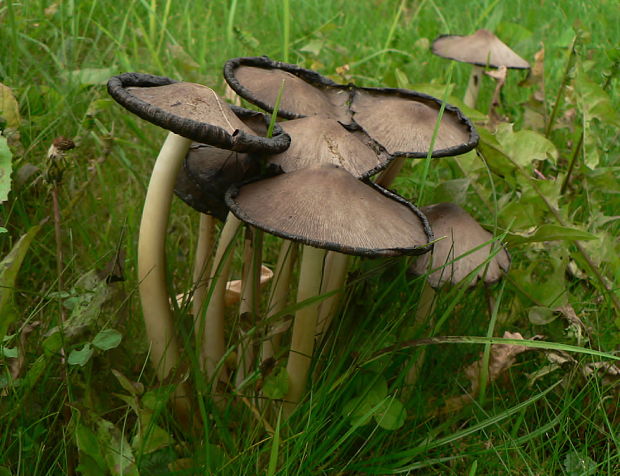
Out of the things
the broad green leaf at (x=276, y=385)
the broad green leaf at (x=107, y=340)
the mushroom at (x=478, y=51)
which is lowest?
the broad green leaf at (x=276, y=385)

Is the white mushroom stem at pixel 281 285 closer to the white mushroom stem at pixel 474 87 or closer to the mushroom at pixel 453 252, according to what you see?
the mushroom at pixel 453 252

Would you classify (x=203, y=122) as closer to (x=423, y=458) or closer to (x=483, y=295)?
(x=423, y=458)

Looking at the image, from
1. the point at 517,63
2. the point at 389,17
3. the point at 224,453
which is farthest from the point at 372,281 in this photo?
the point at 389,17

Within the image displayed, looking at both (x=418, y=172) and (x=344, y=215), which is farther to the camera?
(x=418, y=172)

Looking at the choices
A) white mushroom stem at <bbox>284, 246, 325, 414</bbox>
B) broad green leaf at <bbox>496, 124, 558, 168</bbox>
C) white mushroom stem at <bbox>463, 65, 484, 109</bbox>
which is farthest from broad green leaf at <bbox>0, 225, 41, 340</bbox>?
white mushroom stem at <bbox>463, 65, 484, 109</bbox>

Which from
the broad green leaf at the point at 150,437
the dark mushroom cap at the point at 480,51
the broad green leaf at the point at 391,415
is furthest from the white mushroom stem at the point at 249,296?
the dark mushroom cap at the point at 480,51

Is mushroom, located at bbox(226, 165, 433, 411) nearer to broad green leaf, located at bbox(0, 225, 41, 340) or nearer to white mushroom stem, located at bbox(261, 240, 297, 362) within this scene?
white mushroom stem, located at bbox(261, 240, 297, 362)
